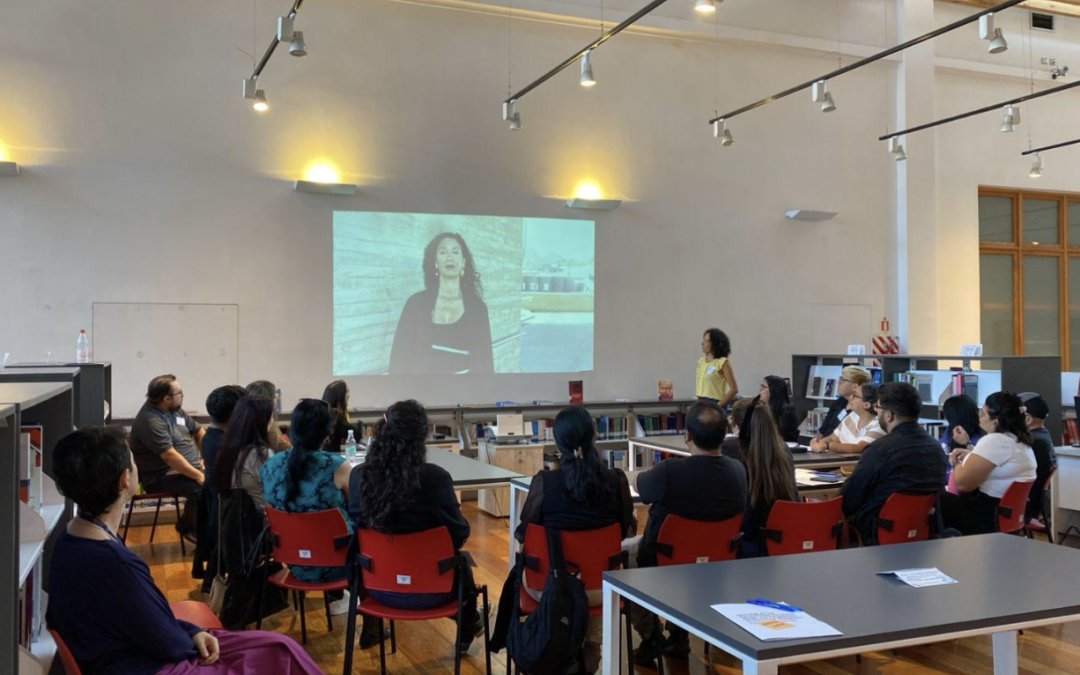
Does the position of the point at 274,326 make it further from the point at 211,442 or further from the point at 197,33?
the point at 211,442

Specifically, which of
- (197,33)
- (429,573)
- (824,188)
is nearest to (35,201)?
(197,33)

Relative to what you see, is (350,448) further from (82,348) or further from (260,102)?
(260,102)

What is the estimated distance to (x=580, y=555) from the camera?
10.7 feet

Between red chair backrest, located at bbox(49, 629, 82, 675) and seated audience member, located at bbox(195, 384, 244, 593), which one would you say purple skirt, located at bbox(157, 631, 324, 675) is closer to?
red chair backrest, located at bbox(49, 629, 82, 675)

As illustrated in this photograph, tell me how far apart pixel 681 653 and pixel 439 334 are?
505cm

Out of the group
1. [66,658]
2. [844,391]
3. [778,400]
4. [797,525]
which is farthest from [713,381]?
[66,658]

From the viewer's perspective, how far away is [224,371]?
7691 millimetres

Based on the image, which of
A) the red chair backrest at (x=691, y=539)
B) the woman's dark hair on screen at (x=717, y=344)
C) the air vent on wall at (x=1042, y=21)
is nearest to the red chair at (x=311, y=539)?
the red chair backrest at (x=691, y=539)

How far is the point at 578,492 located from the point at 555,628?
0.52 m

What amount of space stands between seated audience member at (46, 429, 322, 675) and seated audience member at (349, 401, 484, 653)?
38.7 inches

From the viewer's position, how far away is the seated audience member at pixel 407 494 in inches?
130

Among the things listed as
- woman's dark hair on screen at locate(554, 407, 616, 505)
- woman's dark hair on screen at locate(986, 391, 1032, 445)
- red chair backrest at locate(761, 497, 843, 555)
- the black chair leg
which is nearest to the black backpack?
woman's dark hair on screen at locate(554, 407, 616, 505)

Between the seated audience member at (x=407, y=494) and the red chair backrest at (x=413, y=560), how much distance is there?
0.04m

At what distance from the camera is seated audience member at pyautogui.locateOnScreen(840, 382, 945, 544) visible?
4.20 meters
